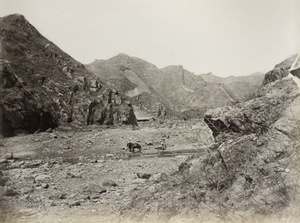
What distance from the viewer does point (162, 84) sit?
88625 mm

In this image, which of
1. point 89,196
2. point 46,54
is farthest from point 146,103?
point 89,196

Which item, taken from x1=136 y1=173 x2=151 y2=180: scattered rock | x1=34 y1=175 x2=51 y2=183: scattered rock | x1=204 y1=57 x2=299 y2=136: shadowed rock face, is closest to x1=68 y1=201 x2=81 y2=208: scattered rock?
x1=34 y1=175 x2=51 y2=183: scattered rock

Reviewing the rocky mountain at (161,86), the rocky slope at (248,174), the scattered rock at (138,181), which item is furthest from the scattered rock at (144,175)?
the rocky mountain at (161,86)

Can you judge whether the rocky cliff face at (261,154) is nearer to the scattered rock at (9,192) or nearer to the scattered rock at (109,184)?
the scattered rock at (109,184)

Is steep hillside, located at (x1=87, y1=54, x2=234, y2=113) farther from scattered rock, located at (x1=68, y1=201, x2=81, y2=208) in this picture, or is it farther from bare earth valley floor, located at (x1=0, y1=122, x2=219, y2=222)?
scattered rock, located at (x1=68, y1=201, x2=81, y2=208)

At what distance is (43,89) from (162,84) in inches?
2706

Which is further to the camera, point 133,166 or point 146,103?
A: point 146,103

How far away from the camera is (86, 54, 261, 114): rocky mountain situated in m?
59.4

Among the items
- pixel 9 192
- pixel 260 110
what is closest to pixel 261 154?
pixel 260 110

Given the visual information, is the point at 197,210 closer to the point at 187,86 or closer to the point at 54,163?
the point at 54,163

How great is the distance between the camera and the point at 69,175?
30.9 feet

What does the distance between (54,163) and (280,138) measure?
8.83 m

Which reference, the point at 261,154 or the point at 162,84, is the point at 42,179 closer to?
the point at 261,154

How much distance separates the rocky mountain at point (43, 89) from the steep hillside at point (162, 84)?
3137 cm
